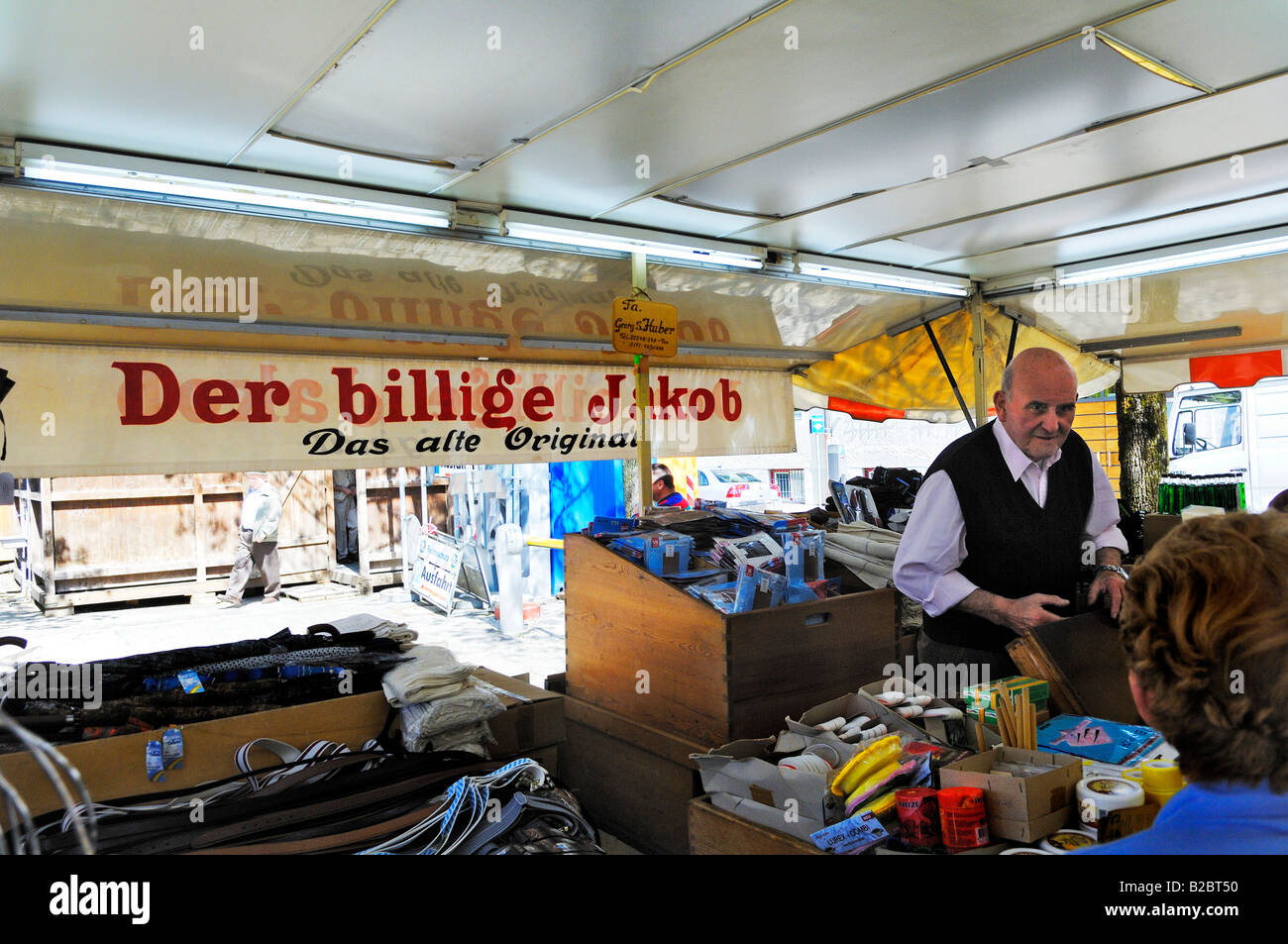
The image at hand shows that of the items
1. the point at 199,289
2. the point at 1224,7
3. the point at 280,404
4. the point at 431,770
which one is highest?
the point at 1224,7

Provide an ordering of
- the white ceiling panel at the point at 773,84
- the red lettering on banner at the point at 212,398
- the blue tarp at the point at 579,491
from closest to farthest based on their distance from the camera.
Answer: the white ceiling panel at the point at 773,84
the red lettering on banner at the point at 212,398
the blue tarp at the point at 579,491

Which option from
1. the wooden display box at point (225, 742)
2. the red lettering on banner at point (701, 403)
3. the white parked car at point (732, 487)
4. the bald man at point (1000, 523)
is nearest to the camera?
the wooden display box at point (225, 742)

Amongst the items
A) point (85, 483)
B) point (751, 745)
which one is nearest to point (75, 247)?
point (751, 745)

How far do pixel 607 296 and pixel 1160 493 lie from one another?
4205 mm

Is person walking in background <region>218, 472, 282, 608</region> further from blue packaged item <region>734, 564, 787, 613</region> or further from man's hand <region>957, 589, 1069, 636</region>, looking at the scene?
man's hand <region>957, 589, 1069, 636</region>

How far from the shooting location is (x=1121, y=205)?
4.84 metres

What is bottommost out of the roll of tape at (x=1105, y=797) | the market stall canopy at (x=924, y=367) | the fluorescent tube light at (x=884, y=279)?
the roll of tape at (x=1105, y=797)

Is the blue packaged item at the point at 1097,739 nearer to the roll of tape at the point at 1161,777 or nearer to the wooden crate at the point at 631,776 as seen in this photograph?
the roll of tape at the point at 1161,777

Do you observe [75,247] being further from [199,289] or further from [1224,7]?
[1224,7]

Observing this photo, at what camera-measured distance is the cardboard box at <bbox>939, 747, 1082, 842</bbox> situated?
5.54ft

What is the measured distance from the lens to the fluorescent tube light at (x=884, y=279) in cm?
599

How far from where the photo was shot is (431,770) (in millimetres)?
2438

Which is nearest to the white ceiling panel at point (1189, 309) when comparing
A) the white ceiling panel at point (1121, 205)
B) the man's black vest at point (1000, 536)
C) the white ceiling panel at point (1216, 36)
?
the white ceiling panel at point (1121, 205)

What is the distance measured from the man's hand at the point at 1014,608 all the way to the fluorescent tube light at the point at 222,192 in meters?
3.16
